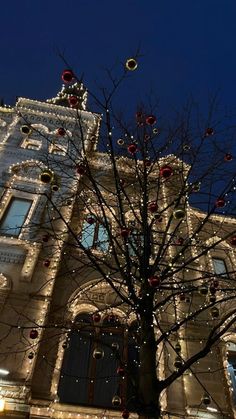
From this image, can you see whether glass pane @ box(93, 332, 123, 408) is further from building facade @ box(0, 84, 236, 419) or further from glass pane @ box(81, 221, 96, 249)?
glass pane @ box(81, 221, 96, 249)

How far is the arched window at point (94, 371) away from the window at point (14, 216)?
4.00 metres

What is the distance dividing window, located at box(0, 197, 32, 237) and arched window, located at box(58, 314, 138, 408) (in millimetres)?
3999

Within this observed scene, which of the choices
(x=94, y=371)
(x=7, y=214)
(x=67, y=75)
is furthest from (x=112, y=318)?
(x=67, y=75)

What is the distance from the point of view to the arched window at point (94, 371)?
10047 mm

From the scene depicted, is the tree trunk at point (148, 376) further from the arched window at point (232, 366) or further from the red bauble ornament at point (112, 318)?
the arched window at point (232, 366)

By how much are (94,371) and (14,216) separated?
6225 mm

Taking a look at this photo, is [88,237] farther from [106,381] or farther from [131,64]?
[131,64]

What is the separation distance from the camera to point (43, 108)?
63.2ft

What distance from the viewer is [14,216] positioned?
45.0ft

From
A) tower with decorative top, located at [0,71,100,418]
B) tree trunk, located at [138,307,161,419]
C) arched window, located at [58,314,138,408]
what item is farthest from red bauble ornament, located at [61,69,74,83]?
arched window, located at [58,314,138,408]

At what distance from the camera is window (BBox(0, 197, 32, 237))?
13045 millimetres

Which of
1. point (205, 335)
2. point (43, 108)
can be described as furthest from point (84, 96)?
point (205, 335)

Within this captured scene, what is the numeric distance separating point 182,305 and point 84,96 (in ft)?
55.0

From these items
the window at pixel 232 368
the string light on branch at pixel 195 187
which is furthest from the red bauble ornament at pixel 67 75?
the window at pixel 232 368
